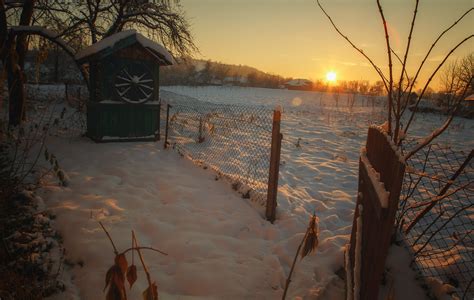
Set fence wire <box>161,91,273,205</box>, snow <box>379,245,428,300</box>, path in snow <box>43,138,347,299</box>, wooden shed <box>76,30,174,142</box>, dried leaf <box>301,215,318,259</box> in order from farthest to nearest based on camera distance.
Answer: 1. wooden shed <box>76,30,174,142</box>
2. fence wire <box>161,91,273,205</box>
3. path in snow <box>43,138,347,299</box>
4. snow <box>379,245,428,300</box>
5. dried leaf <box>301,215,318,259</box>

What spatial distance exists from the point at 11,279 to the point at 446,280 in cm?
423

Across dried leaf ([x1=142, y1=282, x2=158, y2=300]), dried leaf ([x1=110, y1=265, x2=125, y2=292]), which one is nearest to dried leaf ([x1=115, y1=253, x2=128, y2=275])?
dried leaf ([x1=110, y1=265, x2=125, y2=292])

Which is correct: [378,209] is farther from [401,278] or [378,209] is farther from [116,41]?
[116,41]

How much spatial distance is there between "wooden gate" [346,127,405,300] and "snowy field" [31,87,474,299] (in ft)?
2.78

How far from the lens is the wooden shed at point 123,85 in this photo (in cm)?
707

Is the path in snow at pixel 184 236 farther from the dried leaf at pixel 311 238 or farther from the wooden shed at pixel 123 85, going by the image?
the wooden shed at pixel 123 85

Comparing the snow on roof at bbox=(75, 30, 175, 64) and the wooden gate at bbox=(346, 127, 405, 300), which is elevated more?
the snow on roof at bbox=(75, 30, 175, 64)

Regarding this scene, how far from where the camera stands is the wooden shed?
7.07m

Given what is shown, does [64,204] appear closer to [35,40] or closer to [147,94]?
[147,94]

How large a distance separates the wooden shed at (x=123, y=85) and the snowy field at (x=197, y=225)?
1204mm

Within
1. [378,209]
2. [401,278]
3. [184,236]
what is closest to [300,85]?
[184,236]

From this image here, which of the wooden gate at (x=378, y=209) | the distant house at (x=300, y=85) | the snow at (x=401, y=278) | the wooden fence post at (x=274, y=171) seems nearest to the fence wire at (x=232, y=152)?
the wooden fence post at (x=274, y=171)

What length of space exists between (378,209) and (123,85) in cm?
726

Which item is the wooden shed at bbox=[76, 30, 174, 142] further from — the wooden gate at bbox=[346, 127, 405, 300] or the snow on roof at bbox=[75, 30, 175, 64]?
the wooden gate at bbox=[346, 127, 405, 300]
